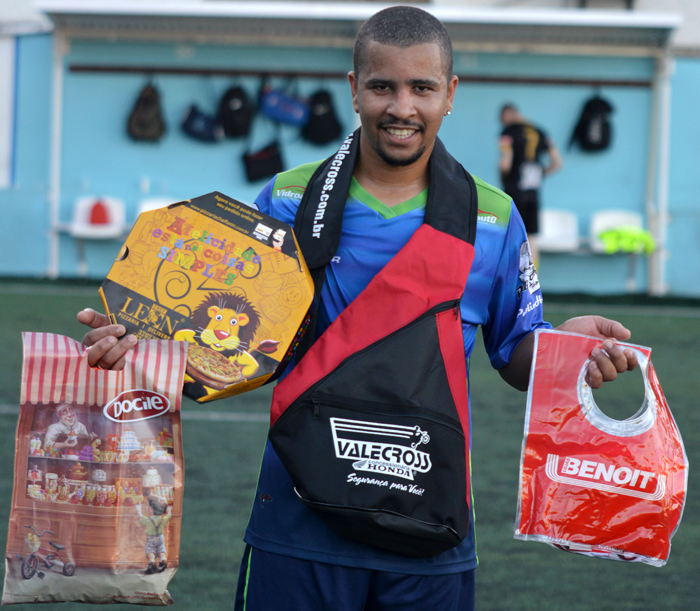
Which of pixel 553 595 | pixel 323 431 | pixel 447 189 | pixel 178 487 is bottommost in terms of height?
pixel 553 595

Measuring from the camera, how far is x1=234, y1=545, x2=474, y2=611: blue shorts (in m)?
1.39

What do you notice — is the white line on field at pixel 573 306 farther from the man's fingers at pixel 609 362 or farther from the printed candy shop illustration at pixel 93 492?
the printed candy shop illustration at pixel 93 492

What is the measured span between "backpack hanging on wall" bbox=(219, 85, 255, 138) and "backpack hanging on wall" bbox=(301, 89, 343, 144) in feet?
2.58

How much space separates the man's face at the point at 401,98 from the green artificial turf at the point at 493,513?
1.75 metres

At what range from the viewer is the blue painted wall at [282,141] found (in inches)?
455

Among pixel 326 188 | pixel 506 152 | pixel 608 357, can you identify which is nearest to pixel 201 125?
pixel 506 152

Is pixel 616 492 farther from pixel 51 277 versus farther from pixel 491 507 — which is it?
pixel 51 277

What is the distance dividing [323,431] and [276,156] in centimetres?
1045

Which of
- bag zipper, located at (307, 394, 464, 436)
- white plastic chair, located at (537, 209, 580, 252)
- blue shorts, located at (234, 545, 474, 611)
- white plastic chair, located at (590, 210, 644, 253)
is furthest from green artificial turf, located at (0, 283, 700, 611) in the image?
white plastic chair, located at (590, 210, 644, 253)

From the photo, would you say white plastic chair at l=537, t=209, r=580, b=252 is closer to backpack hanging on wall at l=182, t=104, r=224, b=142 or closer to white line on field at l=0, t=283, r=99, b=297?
backpack hanging on wall at l=182, t=104, r=224, b=142

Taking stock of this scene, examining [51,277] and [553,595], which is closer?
[553,595]

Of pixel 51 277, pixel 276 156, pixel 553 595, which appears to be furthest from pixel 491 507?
pixel 51 277

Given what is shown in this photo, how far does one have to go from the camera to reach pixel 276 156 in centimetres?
1152

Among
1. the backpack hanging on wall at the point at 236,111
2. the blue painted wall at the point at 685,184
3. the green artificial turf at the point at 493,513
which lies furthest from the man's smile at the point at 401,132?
the blue painted wall at the point at 685,184
